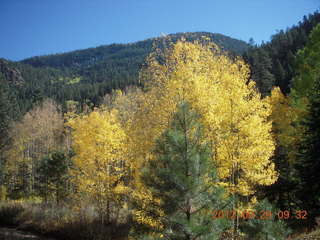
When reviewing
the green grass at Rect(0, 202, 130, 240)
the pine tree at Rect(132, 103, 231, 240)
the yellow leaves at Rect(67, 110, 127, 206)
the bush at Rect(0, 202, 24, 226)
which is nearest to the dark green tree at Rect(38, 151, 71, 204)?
the green grass at Rect(0, 202, 130, 240)

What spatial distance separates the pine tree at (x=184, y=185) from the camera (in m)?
6.14

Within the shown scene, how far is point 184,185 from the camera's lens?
20.2 feet

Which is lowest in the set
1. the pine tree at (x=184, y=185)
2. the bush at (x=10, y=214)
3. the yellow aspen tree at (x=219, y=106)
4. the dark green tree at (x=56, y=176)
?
the bush at (x=10, y=214)

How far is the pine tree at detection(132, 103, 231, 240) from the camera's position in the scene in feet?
20.2

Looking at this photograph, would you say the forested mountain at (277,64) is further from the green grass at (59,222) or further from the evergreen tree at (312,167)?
the green grass at (59,222)

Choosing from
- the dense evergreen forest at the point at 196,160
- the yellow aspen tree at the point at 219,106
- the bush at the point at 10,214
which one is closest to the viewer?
the dense evergreen forest at the point at 196,160

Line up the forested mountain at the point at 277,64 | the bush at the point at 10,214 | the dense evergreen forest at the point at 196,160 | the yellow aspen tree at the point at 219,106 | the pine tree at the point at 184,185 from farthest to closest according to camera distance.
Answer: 1. the forested mountain at the point at 277,64
2. the bush at the point at 10,214
3. the yellow aspen tree at the point at 219,106
4. the dense evergreen forest at the point at 196,160
5. the pine tree at the point at 184,185

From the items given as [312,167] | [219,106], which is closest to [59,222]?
[219,106]

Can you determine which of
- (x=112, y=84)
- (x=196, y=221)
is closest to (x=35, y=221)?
(x=196, y=221)

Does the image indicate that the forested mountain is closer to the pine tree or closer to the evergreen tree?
the evergreen tree

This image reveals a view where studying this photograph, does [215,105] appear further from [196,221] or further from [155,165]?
[196,221]

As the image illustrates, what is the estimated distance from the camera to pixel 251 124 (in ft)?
33.9
